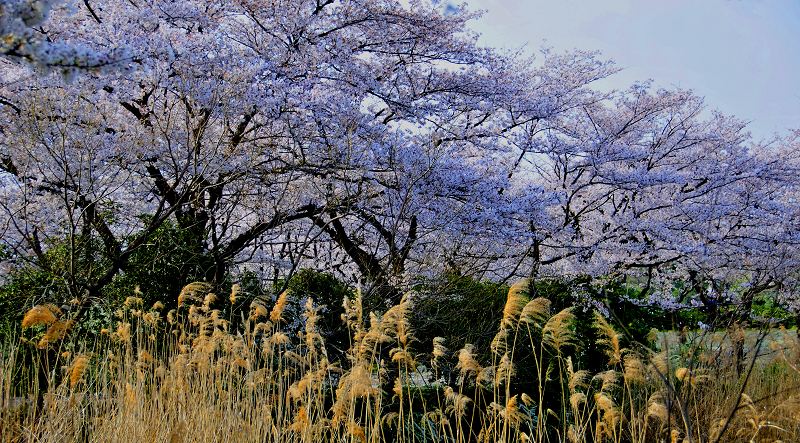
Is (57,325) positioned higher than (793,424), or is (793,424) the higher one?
(57,325)

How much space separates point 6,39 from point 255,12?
5.59 m

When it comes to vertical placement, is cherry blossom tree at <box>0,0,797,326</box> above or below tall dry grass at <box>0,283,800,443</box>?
above

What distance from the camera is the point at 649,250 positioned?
8.80m

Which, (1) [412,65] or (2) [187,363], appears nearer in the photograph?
(2) [187,363]

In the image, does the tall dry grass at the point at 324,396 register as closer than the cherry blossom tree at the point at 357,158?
Yes

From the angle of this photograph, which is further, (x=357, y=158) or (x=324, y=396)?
(x=357, y=158)

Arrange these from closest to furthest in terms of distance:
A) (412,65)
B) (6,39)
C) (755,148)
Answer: (6,39) → (412,65) → (755,148)

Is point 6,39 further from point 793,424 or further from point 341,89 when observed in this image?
point 341,89

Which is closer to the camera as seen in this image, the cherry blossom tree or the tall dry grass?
the tall dry grass

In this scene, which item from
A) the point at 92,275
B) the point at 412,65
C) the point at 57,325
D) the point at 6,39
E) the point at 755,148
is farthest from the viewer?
the point at 755,148

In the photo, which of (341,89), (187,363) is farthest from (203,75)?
(187,363)

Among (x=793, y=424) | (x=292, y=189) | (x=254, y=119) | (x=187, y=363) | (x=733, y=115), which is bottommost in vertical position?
(x=793, y=424)

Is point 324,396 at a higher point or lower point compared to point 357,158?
lower

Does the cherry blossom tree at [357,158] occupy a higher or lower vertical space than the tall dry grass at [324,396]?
higher
